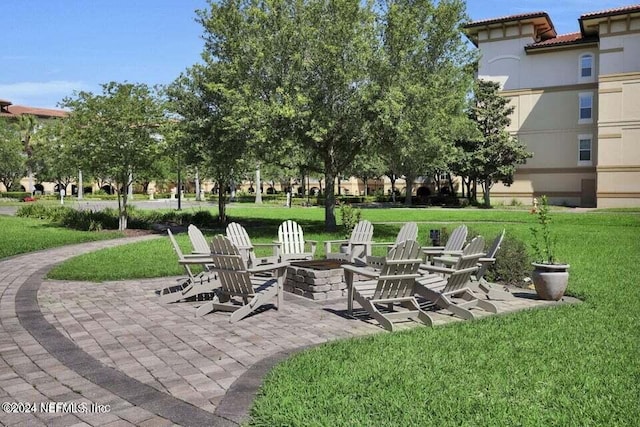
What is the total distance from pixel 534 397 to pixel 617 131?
40246 millimetres

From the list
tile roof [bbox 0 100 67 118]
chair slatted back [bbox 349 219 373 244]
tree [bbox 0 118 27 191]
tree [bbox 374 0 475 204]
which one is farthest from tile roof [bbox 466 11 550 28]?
tile roof [bbox 0 100 67 118]

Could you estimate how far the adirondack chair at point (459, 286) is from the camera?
7141 millimetres

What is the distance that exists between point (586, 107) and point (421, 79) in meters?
28.0

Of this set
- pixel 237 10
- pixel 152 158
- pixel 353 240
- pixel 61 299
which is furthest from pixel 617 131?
pixel 61 299

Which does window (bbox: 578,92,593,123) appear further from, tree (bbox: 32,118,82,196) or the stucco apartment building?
tree (bbox: 32,118,82,196)

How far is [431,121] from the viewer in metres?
19.0

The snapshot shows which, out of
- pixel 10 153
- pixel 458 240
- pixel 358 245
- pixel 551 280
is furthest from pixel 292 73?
pixel 10 153

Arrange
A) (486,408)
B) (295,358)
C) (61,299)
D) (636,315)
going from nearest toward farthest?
(486,408) → (295,358) → (636,315) → (61,299)

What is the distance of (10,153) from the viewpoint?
66625 mm

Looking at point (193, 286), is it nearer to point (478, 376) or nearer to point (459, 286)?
point (459, 286)

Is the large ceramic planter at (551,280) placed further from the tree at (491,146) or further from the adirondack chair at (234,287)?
the tree at (491,146)

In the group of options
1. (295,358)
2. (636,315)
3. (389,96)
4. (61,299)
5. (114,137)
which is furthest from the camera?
(114,137)

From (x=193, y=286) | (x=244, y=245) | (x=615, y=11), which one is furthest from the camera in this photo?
(x=615, y=11)

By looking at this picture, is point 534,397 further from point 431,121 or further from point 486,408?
point 431,121
